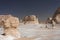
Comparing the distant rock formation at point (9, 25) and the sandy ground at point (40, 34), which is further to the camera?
the distant rock formation at point (9, 25)

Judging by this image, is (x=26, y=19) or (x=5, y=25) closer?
(x=5, y=25)

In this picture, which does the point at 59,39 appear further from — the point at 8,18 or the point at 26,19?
the point at 26,19

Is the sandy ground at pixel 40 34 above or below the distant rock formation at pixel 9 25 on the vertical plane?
below

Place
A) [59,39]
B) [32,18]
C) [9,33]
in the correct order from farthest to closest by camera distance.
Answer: [32,18] < [9,33] < [59,39]

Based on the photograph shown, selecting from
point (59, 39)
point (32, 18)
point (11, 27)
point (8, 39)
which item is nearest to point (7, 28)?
point (11, 27)

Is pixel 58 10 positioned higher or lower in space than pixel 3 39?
higher

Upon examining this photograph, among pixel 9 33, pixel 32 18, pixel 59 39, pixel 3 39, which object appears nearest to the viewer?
pixel 3 39

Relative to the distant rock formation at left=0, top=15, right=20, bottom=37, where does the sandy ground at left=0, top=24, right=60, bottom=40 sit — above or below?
below

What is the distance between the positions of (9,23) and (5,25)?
42cm

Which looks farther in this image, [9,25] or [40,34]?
[40,34]

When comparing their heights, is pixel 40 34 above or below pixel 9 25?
below

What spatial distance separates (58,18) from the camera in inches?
2053

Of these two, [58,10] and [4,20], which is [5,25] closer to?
[4,20]

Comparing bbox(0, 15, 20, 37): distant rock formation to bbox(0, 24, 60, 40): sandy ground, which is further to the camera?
bbox(0, 15, 20, 37): distant rock formation
